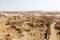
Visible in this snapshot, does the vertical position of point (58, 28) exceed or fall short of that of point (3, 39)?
it falls short

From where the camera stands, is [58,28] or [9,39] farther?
[58,28]

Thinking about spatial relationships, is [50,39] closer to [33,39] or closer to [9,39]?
[33,39]

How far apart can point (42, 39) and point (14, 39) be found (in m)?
2.44

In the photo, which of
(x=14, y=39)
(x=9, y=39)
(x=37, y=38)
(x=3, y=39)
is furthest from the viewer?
(x=37, y=38)

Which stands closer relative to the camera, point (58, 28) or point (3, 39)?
point (3, 39)

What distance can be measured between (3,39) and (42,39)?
382 cm

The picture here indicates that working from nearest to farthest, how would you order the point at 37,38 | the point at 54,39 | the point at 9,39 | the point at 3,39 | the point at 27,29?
1. the point at 3,39
2. the point at 9,39
3. the point at 37,38
4. the point at 54,39
5. the point at 27,29

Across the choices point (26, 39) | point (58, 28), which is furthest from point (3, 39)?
point (58, 28)

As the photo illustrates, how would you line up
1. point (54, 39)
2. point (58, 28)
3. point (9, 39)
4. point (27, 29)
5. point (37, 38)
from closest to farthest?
point (9, 39) < point (37, 38) < point (54, 39) < point (27, 29) < point (58, 28)

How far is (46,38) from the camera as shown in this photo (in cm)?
1251

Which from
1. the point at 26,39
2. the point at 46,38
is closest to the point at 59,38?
the point at 46,38

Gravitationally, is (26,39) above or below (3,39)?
below

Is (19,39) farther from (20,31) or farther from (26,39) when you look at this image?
(20,31)

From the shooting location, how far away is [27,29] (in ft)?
48.7
